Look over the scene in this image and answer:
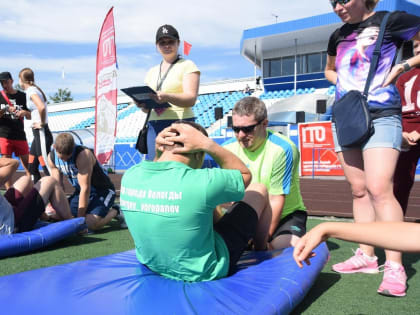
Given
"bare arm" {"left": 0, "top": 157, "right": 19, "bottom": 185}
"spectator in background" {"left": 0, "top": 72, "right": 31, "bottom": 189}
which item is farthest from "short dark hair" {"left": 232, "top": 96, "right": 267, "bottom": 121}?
"spectator in background" {"left": 0, "top": 72, "right": 31, "bottom": 189}

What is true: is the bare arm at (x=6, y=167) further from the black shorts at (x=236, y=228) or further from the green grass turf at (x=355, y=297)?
Result: the green grass turf at (x=355, y=297)

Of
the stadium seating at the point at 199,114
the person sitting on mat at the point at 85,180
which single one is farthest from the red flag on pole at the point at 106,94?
the stadium seating at the point at 199,114

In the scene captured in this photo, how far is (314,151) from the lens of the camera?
13.6 meters

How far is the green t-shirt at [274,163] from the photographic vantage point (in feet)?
9.73

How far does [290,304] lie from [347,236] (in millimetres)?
816

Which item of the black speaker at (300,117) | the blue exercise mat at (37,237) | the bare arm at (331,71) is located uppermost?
the black speaker at (300,117)

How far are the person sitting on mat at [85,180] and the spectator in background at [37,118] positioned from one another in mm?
561

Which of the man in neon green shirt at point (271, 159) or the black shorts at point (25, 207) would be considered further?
the black shorts at point (25, 207)

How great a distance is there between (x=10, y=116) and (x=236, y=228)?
4687 mm

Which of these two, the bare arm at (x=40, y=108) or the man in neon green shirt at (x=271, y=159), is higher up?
the bare arm at (x=40, y=108)

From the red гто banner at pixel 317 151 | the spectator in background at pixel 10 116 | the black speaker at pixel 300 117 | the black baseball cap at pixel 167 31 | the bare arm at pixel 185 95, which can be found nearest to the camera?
the bare arm at pixel 185 95

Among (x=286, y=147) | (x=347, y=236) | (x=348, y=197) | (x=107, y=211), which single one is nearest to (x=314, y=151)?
(x=348, y=197)

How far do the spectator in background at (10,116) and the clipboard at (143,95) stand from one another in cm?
305

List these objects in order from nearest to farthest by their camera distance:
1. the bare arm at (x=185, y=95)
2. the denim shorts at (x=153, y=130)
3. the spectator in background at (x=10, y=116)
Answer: the bare arm at (x=185, y=95)
the denim shorts at (x=153, y=130)
the spectator in background at (x=10, y=116)
